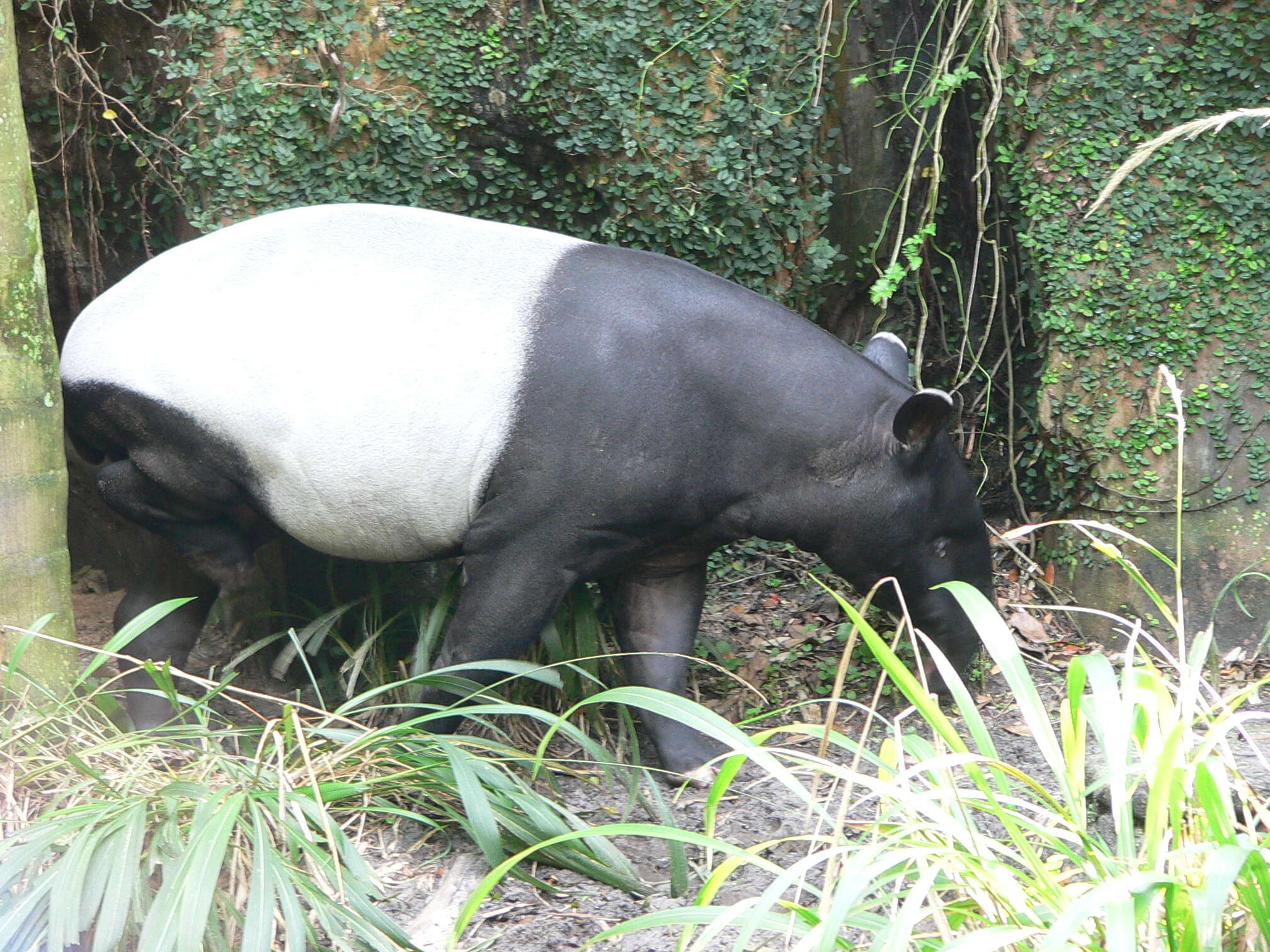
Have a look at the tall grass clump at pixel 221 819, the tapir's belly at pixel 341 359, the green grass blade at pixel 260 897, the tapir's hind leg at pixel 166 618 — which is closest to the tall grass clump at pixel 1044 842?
the green grass blade at pixel 260 897

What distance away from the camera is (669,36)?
4434 millimetres

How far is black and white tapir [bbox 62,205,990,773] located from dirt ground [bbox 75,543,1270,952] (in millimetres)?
599

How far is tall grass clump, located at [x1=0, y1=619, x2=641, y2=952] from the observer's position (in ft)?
7.11

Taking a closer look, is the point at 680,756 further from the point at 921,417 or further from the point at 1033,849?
the point at 1033,849

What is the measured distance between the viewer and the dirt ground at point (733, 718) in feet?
9.02

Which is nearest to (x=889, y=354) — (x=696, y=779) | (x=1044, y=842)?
(x=696, y=779)

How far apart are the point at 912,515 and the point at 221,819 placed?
2.09m

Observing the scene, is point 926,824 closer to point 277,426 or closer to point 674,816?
point 674,816

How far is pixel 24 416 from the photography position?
2.96 m

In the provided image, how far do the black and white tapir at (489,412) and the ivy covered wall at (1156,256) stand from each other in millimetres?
1186

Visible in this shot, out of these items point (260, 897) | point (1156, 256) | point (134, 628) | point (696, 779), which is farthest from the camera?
point (1156, 256)

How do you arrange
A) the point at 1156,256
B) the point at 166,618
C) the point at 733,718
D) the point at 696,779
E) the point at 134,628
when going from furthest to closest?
the point at 1156,256
the point at 733,718
the point at 166,618
the point at 696,779
the point at 134,628

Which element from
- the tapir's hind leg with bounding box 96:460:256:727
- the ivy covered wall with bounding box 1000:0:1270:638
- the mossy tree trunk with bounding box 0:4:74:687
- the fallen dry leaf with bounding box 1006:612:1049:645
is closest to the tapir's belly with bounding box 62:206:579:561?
the tapir's hind leg with bounding box 96:460:256:727

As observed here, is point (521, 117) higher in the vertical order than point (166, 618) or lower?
higher
